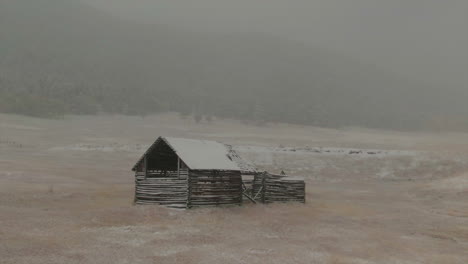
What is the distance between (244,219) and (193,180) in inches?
149

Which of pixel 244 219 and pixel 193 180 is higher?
pixel 193 180

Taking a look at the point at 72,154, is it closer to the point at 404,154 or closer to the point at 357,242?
the point at 404,154

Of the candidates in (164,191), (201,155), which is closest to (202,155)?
(201,155)

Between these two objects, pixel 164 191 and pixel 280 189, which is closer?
pixel 164 191

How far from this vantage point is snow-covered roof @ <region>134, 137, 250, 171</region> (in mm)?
25406

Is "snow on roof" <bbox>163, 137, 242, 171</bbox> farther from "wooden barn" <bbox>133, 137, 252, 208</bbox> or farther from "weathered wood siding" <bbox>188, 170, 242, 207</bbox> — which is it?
"weathered wood siding" <bbox>188, 170, 242, 207</bbox>

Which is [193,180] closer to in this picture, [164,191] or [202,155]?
[164,191]

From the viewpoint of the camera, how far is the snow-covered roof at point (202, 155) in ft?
83.4

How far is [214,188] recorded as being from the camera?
86.1ft

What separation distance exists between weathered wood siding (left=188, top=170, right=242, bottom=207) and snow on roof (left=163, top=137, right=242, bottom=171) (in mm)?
490

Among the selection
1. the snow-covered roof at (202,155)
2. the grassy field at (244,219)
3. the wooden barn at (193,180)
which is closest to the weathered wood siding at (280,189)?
the grassy field at (244,219)

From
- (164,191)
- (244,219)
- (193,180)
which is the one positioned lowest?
(244,219)

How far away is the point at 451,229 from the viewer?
2292cm

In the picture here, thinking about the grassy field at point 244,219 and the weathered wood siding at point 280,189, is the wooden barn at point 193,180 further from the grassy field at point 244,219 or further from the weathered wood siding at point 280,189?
the weathered wood siding at point 280,189
